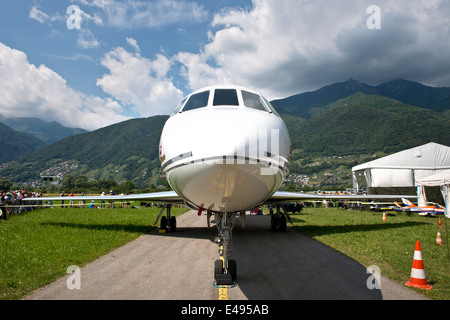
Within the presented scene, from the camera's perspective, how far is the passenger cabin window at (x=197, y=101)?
3.92 metres

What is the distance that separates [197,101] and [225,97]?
48 cm

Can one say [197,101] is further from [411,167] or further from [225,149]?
[411,167]

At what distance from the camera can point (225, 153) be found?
2.85m

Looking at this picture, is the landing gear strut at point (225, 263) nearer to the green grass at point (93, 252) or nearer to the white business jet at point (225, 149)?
the white business jet at point (225, 149)

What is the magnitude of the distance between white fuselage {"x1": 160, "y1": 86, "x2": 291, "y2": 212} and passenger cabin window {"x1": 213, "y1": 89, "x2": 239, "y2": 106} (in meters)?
0.03

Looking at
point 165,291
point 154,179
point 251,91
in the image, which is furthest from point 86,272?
point 154,179

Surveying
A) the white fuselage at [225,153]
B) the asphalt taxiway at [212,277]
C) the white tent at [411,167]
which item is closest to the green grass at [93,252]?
the asphalt taxiway at [212,277]

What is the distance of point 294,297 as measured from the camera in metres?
4.03

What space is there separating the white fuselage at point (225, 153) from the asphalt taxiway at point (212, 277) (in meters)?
1.65

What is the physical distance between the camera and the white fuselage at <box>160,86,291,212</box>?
2.93m

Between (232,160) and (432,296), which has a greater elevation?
(232,160)

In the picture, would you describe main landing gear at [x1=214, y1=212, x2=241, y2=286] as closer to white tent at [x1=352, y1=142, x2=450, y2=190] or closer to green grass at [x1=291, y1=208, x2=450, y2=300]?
green grass at [x1=291, y1=208, x2=450, y2=300]
